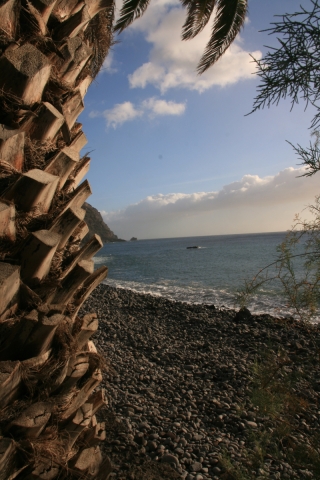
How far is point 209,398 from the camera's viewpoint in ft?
22.1

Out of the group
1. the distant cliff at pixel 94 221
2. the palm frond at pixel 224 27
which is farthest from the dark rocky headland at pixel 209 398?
the distant cliff at pixel 94 221

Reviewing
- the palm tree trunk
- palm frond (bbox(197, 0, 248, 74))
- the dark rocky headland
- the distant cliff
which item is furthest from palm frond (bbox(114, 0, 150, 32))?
the distant cliff

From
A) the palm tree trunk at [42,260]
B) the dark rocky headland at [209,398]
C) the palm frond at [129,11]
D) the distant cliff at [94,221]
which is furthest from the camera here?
the distant cliff at [94,221]

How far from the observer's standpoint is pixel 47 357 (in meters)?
2.33

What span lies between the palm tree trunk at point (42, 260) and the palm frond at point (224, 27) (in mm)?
4579

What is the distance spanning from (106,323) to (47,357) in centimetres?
1061

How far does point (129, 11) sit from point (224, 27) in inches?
76.3

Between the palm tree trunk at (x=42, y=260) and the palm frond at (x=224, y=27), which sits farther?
the palm frond at (x=224, y=27)

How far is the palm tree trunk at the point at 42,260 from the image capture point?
2107mm

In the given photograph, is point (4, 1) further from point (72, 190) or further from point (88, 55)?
point (72, 190)

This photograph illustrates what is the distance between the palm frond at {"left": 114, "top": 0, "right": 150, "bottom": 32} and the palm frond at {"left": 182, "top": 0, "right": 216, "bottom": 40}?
1160 mm

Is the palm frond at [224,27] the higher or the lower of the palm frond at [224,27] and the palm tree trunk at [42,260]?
the higher

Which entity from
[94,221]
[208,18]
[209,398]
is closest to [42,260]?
[209,398]

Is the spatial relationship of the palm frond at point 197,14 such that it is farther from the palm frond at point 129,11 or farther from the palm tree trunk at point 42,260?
the palm tree trunk at point 42,260
